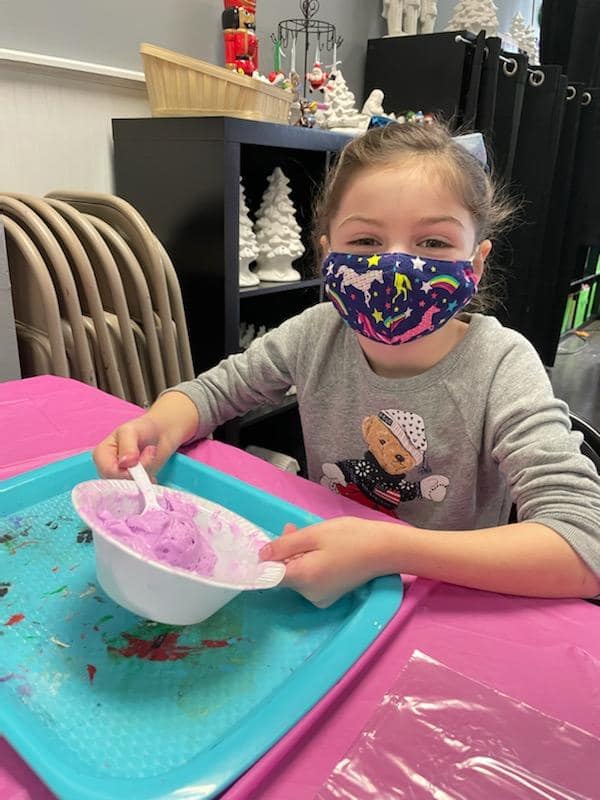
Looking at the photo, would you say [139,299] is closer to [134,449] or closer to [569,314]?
[134,449]

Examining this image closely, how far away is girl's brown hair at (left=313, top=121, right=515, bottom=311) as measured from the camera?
0.76 meters

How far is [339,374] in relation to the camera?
89 centimetres

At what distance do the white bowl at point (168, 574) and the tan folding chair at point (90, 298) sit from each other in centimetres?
79

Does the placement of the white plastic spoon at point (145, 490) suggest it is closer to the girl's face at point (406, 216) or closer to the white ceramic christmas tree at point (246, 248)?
the girl's face at point (406, 216)

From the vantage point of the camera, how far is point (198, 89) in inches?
56.9

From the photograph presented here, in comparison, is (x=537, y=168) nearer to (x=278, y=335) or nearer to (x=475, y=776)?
(x=278, y=335)

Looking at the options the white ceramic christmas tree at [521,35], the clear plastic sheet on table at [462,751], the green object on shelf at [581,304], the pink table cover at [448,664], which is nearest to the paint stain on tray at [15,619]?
the pink table cover at [448,664]

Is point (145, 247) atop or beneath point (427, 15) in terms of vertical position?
beneath

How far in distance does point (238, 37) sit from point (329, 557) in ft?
5.22

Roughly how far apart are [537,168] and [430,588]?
2.60m

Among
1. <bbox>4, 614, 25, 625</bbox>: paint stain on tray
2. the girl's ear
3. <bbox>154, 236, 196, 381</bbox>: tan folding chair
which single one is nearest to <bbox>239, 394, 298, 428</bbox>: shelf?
<bbox>154, 236, 196, 381</bbox>: tan folding chair

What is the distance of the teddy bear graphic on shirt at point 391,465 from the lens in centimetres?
81

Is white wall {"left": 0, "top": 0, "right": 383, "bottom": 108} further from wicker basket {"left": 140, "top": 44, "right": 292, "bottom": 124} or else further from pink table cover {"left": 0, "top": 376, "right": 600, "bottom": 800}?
pink table cover {"left": 0, "top": 376, "right": 600, "bottom": 800}

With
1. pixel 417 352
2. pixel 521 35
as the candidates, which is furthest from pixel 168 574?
pixel 521 35
